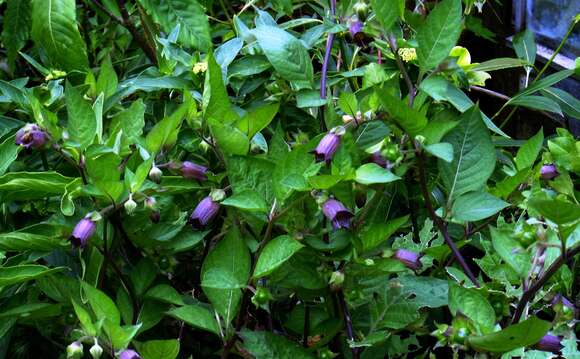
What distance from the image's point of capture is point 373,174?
2.74ft

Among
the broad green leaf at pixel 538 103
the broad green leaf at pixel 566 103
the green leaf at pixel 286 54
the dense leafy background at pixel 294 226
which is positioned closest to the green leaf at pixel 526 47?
the broad green leaf at pixel 566 103

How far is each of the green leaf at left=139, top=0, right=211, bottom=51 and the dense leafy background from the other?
0.11 metres

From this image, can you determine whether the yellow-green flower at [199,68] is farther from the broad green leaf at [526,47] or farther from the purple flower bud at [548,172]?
the broad green leaf at [526,47]

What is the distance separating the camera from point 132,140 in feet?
3.31

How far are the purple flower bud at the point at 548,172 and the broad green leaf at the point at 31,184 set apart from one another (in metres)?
0.63

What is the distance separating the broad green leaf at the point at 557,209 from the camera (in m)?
0.72

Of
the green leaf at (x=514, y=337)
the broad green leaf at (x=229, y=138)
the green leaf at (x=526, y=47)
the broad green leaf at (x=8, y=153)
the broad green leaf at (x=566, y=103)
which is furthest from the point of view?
the green leaf at (x=526, y=47)

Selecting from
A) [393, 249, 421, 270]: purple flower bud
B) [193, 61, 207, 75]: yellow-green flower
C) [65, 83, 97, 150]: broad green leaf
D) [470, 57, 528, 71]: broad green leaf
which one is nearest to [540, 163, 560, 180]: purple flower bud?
[470, 57, 528, 71]: broad green leaf

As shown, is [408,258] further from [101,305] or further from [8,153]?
[8,153]

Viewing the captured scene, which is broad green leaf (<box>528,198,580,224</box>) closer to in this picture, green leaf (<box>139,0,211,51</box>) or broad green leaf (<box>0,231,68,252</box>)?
broad green leaf (<box>0,231,68,252</box>)

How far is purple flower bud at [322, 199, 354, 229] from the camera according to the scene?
0.83 meters

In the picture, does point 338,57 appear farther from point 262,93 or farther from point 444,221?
point 444,221

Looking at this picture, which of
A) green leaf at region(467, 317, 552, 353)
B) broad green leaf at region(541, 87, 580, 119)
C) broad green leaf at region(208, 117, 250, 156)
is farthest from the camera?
broad green leaf at region(541, 87, 580, 119)

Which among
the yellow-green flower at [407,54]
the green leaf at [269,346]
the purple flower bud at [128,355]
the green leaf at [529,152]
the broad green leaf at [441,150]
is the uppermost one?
the broad green leaf at [441,150]
